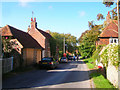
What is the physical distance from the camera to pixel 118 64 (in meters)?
7.48

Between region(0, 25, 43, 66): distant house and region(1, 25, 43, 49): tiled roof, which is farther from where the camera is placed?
region(1, 25, 43, 49): tiled roof

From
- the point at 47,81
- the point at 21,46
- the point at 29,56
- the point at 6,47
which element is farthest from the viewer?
the point at 29,56

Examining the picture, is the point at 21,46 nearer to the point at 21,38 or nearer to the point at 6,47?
the point at 21,38

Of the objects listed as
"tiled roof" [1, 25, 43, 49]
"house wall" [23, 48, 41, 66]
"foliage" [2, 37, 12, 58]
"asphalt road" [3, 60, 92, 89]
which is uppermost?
"tiled roof" [1, 25, 43, 49]

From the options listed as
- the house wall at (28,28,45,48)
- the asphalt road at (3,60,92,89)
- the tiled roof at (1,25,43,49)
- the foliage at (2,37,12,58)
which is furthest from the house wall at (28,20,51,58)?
the asphalt road at (3,60,92,89)

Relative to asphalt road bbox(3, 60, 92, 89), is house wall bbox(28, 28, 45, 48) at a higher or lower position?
higher

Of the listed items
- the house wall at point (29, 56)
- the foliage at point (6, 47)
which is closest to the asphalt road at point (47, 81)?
the foliage at point (6, 47)

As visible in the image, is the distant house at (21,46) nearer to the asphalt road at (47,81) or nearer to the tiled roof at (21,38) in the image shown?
the tiled roof at (21,38)

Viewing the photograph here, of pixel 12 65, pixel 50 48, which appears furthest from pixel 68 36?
pixel 12 65

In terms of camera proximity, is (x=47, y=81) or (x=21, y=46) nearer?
(x=47, y=81)

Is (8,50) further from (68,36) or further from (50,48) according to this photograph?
(68,36)

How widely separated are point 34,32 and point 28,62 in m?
12.6

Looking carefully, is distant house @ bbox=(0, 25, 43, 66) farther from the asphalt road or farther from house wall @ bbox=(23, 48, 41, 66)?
the asphalt road

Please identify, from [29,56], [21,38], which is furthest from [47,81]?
[21,38]
